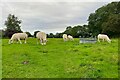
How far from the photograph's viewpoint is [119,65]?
14094 millimetres

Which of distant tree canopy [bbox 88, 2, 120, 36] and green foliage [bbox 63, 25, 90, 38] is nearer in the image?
distant tree canopy [bbox 88, 2, 120, 36]

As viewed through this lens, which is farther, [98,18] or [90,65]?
[98,18]

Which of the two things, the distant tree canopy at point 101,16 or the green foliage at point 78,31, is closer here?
the distant tree canopy at point 101,16

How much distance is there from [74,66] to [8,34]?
35.9 meters

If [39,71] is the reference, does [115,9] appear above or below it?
above

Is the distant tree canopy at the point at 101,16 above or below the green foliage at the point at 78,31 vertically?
above

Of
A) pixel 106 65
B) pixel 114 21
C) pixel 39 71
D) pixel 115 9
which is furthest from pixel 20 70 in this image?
pixel 115 9

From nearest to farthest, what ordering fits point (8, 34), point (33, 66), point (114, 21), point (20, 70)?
point (20, 70) → point (33, 66) → point (8, 34) → point (114, 21)

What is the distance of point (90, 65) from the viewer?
14031 mm

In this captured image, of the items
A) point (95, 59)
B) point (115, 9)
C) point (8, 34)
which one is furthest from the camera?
point (115, 9)

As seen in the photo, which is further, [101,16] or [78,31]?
[78,31]

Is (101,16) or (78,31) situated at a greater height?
(101,16)

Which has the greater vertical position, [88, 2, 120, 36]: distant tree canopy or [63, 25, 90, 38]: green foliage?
[88, 2, 120, 36]: distant tree canopy

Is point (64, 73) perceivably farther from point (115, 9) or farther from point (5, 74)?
point (115, 9)
